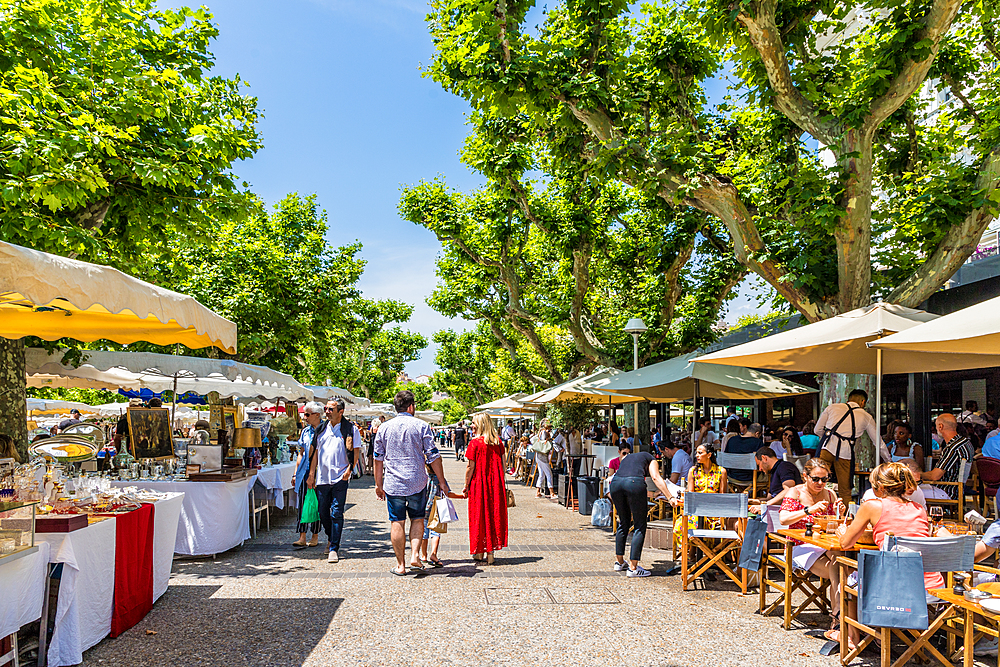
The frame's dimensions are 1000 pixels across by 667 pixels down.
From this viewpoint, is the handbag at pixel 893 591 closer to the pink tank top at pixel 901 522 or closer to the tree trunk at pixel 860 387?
the pink tank top at pixel 901 522

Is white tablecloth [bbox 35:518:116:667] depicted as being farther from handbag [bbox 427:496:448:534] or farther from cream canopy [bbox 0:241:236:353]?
handbag [bbox 427:496:448:534]

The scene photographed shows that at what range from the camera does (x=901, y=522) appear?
4.70 m

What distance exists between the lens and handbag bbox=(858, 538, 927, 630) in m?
4.12

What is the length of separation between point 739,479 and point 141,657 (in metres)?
7.72

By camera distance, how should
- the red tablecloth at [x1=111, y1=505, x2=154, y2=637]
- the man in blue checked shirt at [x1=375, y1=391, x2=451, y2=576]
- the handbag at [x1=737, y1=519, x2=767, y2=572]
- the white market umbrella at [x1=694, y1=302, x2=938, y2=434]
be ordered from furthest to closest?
the man in blue checked shirt at [x1=375, y1=391, x2=451, y2=576] → the white market umbrella at [x1=694, y1=302, x2=938, y2=434] → the handbag at [x1=737, y1=519, x2=767, y2=572] → the red tablecloth at [x1=111, y1=505, x2=154, y2=637]

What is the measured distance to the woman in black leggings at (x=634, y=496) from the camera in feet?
24.0

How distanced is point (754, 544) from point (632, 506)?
1.51m

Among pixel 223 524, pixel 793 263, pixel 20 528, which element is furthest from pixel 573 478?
pixel 20 528

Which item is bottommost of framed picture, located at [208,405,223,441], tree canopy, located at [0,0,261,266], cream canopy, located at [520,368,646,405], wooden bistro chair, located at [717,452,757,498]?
wooden bistro chair, located at [717,452,757,498]

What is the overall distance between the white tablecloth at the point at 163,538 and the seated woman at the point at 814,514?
17.2 feet

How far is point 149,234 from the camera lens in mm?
8984

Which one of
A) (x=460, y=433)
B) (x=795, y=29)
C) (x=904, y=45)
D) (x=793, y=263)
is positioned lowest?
(x=460, y=433)

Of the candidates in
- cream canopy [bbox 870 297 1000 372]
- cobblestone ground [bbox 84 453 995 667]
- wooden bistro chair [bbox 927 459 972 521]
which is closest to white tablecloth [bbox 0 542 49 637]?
cobblestone ground [bbox 84 453 995 667]

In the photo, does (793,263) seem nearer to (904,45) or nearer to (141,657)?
(904,45)
